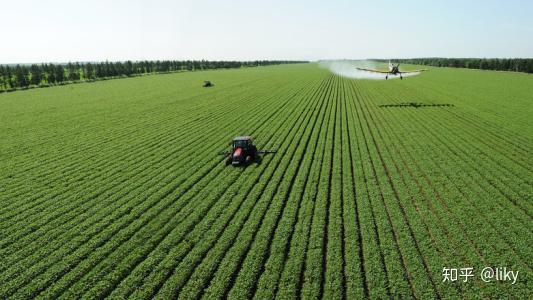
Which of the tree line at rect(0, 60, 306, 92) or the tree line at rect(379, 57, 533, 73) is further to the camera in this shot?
the tree line at rect(379, 57, 533, 73)

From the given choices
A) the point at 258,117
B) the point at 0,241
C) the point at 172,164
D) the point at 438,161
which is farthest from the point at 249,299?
the point at 258,117

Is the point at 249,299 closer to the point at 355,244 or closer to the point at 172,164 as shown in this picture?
the point at 355,244

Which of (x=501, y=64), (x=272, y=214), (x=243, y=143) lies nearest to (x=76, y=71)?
(x=243, y=143)

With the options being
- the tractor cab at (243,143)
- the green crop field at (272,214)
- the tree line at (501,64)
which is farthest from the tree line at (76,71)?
the tree line at (501,64)

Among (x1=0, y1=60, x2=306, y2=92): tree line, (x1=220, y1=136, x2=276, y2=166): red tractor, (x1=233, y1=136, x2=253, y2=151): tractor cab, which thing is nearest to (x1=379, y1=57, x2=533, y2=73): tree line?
(x1=220, y1=136, x2=276, y2=166): red tractor

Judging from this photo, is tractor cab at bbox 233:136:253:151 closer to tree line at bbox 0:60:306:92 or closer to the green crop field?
the green crop field

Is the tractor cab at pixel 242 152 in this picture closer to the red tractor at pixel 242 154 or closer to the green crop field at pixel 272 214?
the red tractor at pixel 242 154

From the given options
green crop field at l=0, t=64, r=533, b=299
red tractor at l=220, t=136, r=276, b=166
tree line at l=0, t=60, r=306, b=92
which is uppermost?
tree line at l=0, t=60, r=306, b=92
